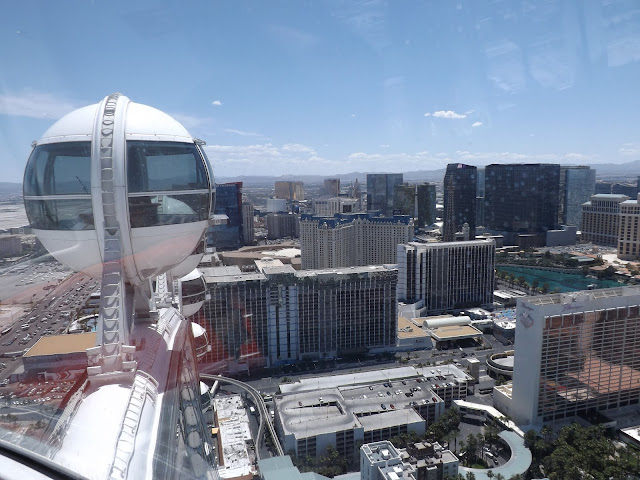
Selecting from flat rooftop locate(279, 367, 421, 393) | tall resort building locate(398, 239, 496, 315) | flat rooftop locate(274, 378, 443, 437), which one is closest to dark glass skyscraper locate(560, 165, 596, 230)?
tall resort building locate(398, 239, 496, 315)

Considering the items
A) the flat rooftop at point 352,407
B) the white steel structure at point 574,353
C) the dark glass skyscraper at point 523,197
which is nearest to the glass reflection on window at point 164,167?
the flat rooftop at point 352,407


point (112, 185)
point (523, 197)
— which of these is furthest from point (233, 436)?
point (523, 197)

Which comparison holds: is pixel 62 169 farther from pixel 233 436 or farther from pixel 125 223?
pixel 233 436

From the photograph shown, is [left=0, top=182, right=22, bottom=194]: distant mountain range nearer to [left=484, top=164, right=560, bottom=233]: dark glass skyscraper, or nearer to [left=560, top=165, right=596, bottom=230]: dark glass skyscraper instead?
[left=484, top=164, right=560, bottom=233]: dark glass skyscraper

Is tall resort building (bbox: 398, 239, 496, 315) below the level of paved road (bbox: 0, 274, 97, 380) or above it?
below

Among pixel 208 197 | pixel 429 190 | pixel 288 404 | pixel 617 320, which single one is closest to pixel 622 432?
pixel 617 320

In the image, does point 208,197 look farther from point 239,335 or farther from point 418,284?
point 418,284

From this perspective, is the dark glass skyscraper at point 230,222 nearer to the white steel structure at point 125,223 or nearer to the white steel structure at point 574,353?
the white steel structure at point 574,353
